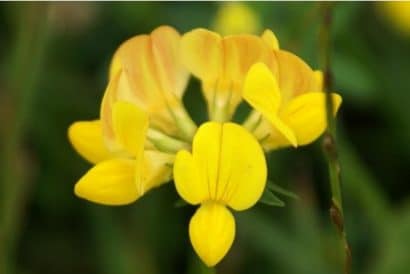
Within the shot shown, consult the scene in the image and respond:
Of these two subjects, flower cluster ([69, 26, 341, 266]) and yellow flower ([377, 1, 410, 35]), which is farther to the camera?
yellow flower ([377, 1, 410, 35])

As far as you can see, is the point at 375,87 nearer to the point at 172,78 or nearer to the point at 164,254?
the point at 164,254

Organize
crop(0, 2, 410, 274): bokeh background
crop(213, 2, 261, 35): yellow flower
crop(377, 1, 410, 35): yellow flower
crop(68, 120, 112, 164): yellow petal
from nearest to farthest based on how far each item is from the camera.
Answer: crop(68, 120, 112, 164): yellow petal → crop(0, 2, 410, 274): bokeh background → crop(213, 2, 261, 35): yellow flower → crop(377, 1, 410, 35): yellow flower

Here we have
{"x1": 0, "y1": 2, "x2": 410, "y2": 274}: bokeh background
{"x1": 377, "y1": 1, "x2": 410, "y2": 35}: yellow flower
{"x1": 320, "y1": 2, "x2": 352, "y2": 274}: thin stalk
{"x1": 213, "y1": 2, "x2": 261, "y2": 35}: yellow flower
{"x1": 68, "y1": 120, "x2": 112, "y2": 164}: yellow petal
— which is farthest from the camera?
{"x1": 377, "y1": 1, "x2": 410, "y2": 35}: yellow flower

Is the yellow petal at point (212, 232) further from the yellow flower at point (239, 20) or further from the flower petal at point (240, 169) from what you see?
the yellow flower at point (239, 20)

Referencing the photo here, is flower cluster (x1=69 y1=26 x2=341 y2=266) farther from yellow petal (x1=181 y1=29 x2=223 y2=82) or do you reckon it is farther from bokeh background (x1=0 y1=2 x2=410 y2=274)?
bokeh background (x1=0 y1=2 x2=410 y2=274)

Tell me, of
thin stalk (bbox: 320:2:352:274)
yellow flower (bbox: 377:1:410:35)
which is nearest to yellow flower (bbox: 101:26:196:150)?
thin stalk (bbox: 320:2:352:274)

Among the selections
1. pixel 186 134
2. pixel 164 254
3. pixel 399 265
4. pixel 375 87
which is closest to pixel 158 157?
pixel 186 134

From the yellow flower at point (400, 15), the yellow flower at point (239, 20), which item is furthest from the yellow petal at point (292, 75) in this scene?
the yellow flower at point (400, 15)
